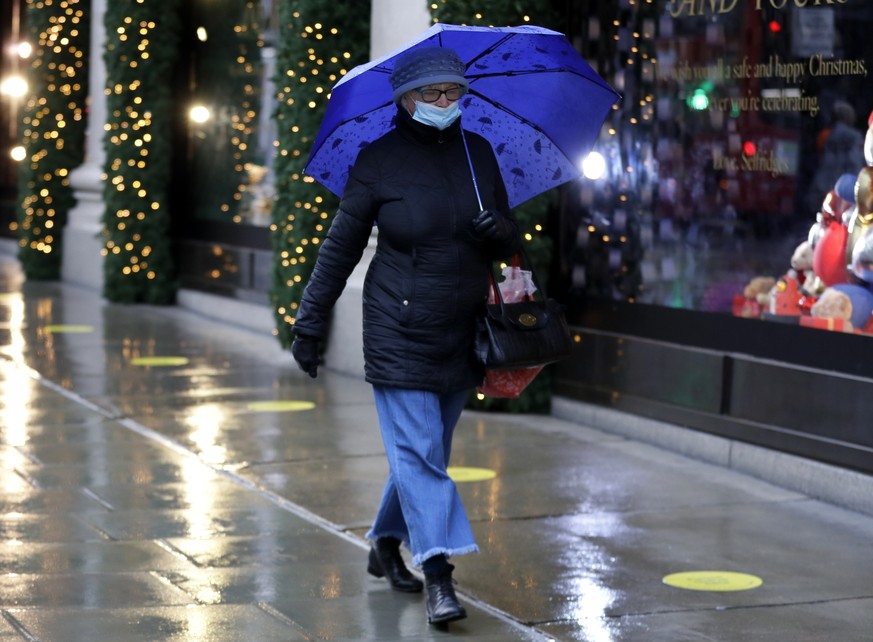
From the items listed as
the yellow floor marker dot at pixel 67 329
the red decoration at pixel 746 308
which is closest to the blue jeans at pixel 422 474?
the red decoration at pixel 746 308

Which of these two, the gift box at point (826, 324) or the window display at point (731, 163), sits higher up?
the window display at point (731, 163)

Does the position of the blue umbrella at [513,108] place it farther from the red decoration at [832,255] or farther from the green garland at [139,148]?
the green garland at [139,148]

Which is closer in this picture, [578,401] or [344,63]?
[578,401]

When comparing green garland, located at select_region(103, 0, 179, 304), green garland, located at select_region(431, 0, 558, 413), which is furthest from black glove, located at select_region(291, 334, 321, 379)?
green garland, located at select_region(103, 0, 179, 304)

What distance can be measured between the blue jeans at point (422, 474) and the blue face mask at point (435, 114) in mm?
906

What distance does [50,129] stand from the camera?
18.4 m

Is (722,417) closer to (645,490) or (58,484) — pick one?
(645,490)

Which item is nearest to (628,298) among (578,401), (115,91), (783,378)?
(578,401)

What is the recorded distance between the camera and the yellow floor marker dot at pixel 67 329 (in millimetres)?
13717

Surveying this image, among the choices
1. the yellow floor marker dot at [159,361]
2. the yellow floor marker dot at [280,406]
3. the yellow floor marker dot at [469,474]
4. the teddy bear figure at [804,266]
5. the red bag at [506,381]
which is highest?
the teddy bear figure at [804,266]

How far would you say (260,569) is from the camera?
6145mm

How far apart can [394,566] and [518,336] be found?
1.03m

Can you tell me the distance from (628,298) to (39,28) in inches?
433

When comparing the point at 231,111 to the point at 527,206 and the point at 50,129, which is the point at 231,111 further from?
the point at 527,206
